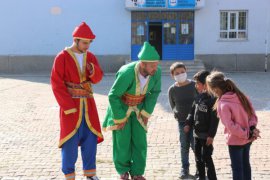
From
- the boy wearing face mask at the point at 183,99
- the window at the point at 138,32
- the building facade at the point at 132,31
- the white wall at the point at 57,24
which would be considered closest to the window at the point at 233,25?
the building facade at the point at 132,31

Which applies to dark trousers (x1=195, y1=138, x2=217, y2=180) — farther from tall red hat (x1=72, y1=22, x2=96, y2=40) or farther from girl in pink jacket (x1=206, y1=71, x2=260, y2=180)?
tall red hat (x1=72, y1=22, x2=96, y2=40)

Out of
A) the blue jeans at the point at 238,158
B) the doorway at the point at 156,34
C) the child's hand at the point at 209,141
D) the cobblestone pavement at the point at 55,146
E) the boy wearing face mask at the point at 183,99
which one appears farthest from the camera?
the doorway at the point at 156,34

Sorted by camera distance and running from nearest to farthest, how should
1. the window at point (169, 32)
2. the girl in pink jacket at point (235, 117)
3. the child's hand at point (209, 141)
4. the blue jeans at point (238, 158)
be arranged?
the girl in pink jacket at point (235, 117) < the blue jeans at point (238, 158) < the child's hand at point (209, 141) < the window at point (169, 32)

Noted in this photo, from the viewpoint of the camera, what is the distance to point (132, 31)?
22.9 metres

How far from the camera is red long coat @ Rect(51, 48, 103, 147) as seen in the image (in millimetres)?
4973

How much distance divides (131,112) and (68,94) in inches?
30.9

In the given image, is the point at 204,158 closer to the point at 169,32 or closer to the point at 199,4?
the point at 199,4

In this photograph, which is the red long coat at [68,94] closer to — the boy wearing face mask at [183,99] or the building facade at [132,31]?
the boy wearing face mask at [183,99]

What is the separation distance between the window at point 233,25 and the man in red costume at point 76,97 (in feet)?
61.3

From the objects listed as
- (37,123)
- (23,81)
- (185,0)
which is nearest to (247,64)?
(185,0)

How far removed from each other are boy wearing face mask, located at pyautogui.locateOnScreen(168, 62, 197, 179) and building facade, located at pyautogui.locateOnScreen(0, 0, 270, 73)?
17.1 meters

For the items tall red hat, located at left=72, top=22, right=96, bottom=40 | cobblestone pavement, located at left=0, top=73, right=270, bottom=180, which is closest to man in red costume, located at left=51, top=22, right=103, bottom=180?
tall red hat, located at left=72, top=22, right=96, bottom=40

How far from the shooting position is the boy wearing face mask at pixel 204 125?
5.00m

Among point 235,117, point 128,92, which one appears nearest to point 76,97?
point 128,92
